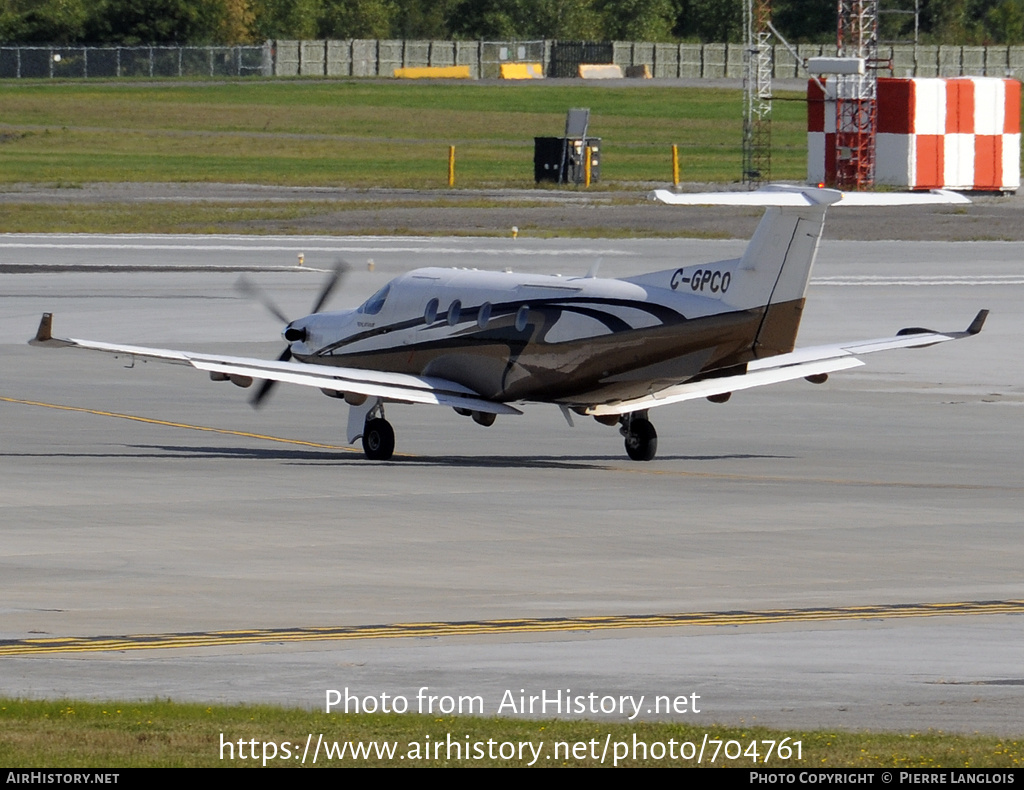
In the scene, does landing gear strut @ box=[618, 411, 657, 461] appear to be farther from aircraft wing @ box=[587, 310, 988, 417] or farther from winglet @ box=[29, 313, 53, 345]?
winglet @ box=[29, 313, 53, 345]

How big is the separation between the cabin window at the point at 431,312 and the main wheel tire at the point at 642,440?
3213mm

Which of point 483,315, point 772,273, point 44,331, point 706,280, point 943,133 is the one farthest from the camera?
point 943,133

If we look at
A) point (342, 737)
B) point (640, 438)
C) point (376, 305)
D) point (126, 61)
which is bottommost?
point (640, 438)

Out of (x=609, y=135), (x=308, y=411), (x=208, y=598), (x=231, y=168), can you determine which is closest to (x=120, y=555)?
(x=208, y=598)

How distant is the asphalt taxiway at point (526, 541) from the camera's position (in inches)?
567

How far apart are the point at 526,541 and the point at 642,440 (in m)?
7.48

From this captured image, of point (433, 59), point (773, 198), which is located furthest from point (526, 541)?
point (433, 59)

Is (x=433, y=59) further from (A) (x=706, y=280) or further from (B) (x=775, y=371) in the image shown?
(A) (x=706, y=280)

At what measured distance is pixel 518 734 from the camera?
11945 millimetres

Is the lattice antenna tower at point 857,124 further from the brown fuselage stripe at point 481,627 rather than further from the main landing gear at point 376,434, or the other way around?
the brown fuselage stripe at point 481,627

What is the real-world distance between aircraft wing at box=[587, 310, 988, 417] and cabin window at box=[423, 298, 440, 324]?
9.38 feet

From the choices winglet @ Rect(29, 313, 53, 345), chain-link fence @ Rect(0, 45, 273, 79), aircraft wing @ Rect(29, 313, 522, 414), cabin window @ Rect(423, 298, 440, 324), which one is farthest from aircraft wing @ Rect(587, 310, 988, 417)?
chain-link fence @ Rect(0, 45, 273, 79)

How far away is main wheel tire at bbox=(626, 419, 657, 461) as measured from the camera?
93.3ft

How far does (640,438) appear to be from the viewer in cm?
2847
